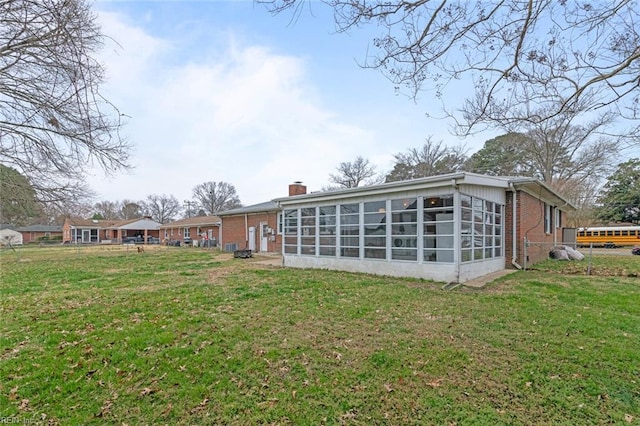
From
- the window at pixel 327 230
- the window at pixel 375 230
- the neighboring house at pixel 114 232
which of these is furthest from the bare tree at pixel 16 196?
the neighboring house at pixel 114 232

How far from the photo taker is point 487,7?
149 inches

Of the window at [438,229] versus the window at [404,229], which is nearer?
the window at [438,229]

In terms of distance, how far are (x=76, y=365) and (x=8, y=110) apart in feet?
14.4

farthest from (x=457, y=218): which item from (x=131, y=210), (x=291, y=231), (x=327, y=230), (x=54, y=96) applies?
(x=131, y=210)

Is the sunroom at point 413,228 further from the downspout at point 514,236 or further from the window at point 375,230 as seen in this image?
the downspout at point 514,236

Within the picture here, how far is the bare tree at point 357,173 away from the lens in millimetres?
35750

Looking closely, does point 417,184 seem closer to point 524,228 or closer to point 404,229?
point 404,229

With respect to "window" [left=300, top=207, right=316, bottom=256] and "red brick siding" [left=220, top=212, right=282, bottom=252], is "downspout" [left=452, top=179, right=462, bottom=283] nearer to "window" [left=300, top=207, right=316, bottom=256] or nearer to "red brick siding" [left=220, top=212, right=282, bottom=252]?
"window" [left=300, top=207, right=316, bottom=256]

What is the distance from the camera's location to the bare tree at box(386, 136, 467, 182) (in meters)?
29.6

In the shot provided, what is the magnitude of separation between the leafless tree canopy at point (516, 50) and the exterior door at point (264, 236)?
54.9ft

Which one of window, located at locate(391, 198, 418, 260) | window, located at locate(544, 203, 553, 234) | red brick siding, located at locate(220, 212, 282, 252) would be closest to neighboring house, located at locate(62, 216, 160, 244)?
red brick siding, located at locate(220, 212, 282, 252)

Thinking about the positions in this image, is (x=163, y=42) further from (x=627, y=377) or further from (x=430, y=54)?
(x=627, y=377)

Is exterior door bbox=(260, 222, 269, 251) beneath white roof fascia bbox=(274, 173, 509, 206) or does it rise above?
beneath

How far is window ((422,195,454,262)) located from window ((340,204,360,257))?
2.51m
